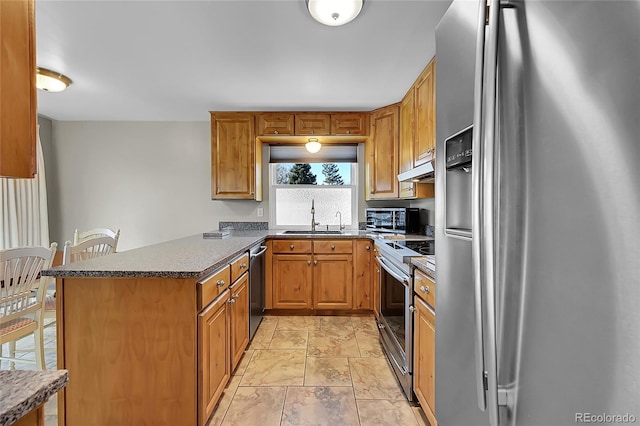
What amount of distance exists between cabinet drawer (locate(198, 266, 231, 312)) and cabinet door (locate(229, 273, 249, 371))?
160 millimetres

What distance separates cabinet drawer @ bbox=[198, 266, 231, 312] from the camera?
4.65 feet

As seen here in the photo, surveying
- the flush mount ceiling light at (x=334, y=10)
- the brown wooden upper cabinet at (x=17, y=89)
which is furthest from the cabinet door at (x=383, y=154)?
the brown wooden upper cabinet at (x=17, y=89)

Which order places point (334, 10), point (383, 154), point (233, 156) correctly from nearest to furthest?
1. point (334, 10)
2. point (383, 154)
3. point (233, 156)

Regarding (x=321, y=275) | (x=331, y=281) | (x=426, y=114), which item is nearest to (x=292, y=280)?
(x=321, y=275)

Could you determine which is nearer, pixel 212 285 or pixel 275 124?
pixel 212 285

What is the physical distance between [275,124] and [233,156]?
24.4 inches

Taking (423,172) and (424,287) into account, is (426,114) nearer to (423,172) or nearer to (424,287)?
(423,172)

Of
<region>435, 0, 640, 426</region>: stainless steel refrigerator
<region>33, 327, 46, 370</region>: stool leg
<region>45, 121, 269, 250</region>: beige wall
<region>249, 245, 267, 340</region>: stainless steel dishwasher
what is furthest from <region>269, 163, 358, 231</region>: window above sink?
<region>435, 0, 640, 426</region>: stainless steel refrigerator

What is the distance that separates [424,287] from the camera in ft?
4.81

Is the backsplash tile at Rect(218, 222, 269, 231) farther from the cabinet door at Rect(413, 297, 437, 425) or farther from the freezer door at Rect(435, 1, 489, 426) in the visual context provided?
the freezer door at Rect(435, 1, 489, 426)

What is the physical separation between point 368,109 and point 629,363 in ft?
10.5

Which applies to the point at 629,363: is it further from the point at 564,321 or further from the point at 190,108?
the point at 190,108

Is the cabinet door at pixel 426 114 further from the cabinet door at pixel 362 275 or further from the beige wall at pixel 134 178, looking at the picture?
the beige wall at pixel 134 178

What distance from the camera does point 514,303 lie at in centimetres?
58
